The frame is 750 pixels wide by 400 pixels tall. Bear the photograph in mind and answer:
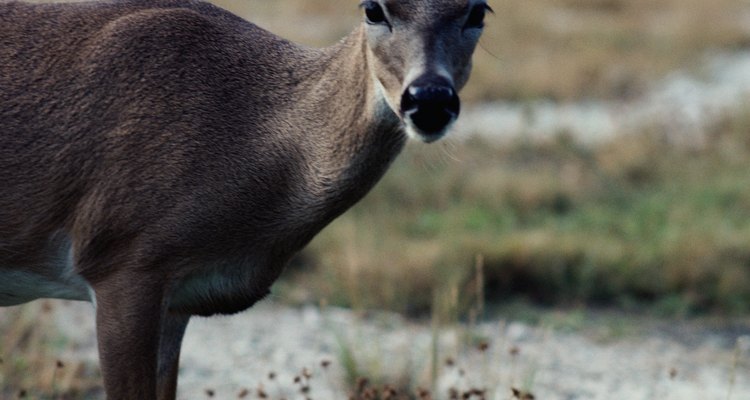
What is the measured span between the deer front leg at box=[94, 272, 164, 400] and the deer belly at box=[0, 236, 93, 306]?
144mm

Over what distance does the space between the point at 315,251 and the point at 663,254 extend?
2.36 m

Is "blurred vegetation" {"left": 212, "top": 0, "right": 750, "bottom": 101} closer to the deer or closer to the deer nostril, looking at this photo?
the deer

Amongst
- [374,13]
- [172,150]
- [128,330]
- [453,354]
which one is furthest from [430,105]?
[453,354]

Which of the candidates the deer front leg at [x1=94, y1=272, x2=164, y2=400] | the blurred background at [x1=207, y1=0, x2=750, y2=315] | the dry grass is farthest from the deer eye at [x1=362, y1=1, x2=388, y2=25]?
the dry grass

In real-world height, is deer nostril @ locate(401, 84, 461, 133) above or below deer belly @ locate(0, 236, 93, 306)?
above

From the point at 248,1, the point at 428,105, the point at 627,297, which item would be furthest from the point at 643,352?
the point at 248,1

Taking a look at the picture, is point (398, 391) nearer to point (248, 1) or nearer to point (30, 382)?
point (30, 382)

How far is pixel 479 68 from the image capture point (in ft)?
50.6

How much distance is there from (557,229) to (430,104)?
19.2 feet

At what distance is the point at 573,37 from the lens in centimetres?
1797

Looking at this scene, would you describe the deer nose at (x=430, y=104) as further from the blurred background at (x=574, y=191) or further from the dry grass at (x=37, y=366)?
the dry grass at (x=37, y=366)

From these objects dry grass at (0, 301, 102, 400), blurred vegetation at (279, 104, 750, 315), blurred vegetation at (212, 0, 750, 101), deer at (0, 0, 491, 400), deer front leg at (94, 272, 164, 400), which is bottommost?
dry grass at (0, 301, 102, 400)

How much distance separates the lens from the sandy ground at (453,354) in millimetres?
6629

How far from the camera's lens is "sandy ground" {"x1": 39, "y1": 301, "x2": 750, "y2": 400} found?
6.63 metres
